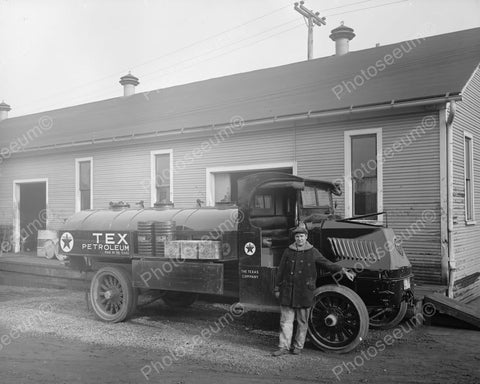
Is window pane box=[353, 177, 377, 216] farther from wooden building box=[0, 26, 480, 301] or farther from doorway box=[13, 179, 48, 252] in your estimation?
doorway box=[13, 179, 48, 252]

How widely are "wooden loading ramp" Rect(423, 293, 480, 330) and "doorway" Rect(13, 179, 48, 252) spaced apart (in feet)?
48.8

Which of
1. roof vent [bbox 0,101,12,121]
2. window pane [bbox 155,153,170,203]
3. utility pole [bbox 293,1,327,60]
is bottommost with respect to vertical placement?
window pane [bbox 155,153,170,203]

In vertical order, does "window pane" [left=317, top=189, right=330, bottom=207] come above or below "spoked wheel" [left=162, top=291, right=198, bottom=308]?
above

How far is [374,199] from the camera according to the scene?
10875 mm

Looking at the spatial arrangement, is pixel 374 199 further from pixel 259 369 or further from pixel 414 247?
pixel 259 369

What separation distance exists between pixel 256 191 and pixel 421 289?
4054 millimetres

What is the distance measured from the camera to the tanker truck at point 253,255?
6785mm

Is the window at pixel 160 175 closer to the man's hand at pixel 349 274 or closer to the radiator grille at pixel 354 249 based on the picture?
the radiator grille at pixel 354 249

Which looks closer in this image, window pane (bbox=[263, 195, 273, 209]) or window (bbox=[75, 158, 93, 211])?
window pane (bbox=[263, 195, 273, 209])

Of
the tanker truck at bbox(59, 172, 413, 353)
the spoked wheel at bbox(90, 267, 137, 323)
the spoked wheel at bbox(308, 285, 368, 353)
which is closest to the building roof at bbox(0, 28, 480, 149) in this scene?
the tanker truck at bbox(59, 172, 413, 353)

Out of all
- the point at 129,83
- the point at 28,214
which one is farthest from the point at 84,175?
the point at 129,83

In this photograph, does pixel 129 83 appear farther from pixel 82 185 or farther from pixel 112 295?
pixel 112 295

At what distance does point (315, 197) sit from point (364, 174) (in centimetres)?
328

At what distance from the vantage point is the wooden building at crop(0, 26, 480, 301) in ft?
33.4
